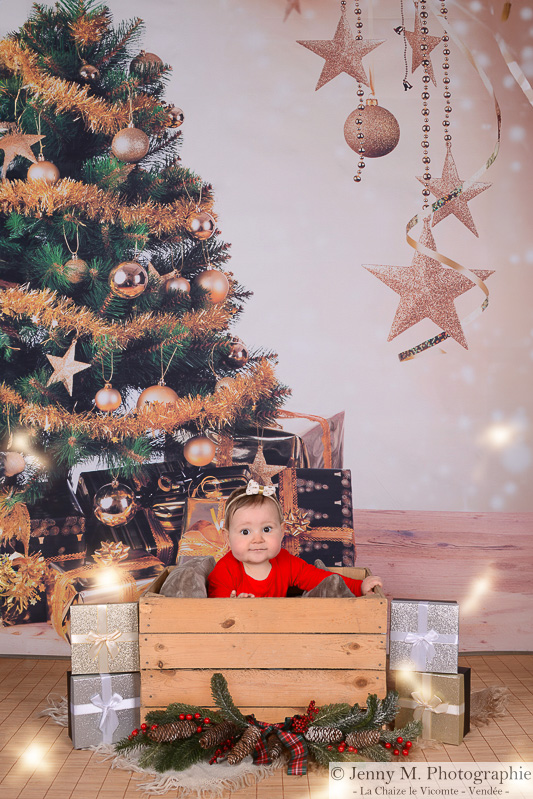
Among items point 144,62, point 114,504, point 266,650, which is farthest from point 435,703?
point 144,62

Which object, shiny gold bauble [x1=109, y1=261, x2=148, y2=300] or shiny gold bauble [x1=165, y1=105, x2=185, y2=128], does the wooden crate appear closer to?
shiny gold bauble [x1=109, y1=261, x2=148, y2=300]

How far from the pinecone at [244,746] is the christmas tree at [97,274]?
1.13m

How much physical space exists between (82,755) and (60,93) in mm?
2057

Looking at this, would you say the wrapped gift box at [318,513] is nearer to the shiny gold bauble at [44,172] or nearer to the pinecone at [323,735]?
the pinecone at [323,735]

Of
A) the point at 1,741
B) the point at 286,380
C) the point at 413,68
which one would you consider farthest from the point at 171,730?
the point at 413,68

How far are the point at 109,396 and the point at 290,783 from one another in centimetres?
142

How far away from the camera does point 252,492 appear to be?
200cm

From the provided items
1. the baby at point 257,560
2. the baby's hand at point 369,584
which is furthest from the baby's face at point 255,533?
the baby's hand at point 369,584

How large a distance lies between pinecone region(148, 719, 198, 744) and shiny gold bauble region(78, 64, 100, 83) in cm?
207

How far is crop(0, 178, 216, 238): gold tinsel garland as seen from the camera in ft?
8.71

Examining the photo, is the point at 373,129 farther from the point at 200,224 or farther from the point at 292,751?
the point at 292,751

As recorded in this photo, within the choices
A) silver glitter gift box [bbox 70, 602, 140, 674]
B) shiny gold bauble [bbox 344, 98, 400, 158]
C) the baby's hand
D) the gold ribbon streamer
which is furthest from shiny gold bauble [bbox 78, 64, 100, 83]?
the baby's hand

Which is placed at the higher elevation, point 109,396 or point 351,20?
point 351,20

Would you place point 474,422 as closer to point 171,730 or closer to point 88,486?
point 88,486
